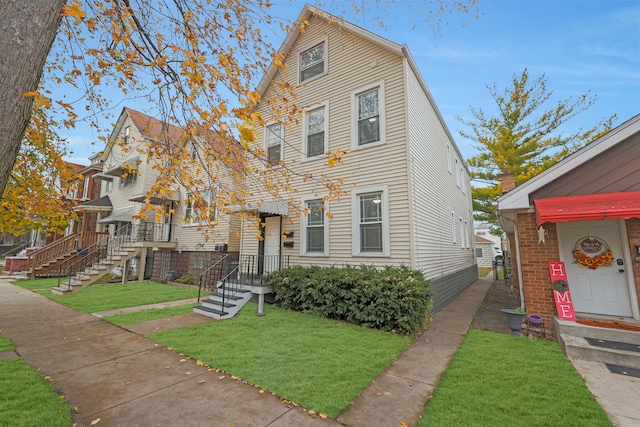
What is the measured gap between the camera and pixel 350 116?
888 centimetres

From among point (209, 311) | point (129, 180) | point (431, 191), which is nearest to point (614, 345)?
point (431, 191)

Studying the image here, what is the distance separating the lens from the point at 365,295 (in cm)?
648

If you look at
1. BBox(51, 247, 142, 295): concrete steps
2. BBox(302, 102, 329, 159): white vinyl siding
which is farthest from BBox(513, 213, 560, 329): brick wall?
BBox(51, 247, 142, 295): concrete steps

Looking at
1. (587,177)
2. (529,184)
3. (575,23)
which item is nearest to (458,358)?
(529,184)

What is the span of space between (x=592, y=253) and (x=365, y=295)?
4.86 meters

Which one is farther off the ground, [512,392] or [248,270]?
[248,270]

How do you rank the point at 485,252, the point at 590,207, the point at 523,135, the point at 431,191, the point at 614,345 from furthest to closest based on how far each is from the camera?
the point at 485,252 < the point at 523,135 < the point at 431,191 < the point at 590,207 < the point at 614,345

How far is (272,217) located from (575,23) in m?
11.0

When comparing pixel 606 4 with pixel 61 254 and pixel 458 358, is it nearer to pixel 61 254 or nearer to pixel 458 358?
pixel 458 358

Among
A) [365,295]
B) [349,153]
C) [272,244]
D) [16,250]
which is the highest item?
[349,153]

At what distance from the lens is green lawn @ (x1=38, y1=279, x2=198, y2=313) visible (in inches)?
331

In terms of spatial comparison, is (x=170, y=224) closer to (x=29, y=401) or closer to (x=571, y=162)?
(x=29, y=401)

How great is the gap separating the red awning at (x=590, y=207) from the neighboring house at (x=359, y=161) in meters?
2.80

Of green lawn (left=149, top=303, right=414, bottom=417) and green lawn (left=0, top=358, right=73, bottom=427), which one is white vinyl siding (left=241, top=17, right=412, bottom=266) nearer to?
green lawn (left=149, top=303, right=414, bottom=417)
